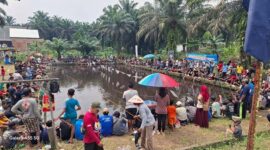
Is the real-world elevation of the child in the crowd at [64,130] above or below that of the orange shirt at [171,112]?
below

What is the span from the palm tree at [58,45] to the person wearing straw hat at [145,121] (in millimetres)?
42088

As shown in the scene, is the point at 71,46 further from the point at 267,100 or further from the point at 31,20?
the point at 267,100

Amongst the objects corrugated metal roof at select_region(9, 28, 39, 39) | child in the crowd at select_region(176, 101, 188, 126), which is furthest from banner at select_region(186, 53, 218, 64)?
corrugated metal roof at select_region(9, 28, 39, 39)

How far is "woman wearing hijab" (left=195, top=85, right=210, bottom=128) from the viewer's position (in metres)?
8.89

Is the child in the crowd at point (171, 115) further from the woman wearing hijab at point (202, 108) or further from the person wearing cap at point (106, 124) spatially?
the person wearing cap at point (106, 124)

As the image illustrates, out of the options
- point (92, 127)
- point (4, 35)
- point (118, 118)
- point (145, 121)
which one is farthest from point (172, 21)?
point (4, 35)

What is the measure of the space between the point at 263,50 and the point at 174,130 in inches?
242

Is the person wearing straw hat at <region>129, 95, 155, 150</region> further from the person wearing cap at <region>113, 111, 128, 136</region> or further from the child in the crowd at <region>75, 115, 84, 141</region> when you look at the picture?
the child in the crowd at <region>75, 115, 84, 141</region>

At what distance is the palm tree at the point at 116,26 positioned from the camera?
46.4 m

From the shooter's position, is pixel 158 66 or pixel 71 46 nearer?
pixel 158 66

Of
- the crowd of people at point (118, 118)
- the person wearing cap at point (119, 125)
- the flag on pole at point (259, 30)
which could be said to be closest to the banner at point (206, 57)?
the crowd of people at point (118, 118)

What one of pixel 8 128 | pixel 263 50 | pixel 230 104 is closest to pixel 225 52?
pixel 230 104

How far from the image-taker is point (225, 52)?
85.5 ft

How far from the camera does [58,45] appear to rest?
47.1 meters
